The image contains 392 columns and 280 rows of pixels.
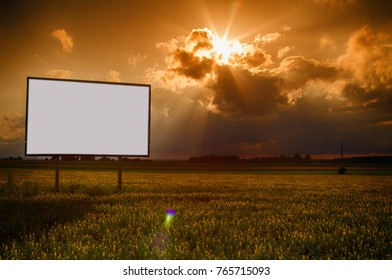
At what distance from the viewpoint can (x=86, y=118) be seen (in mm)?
18422

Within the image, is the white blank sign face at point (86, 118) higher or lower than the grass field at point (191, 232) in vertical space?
higher

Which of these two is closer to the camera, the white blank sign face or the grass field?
the grass field

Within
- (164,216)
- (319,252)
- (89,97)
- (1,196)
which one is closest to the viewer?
(319,252)

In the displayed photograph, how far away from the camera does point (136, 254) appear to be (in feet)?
25.2

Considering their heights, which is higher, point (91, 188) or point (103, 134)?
point (103, 134)

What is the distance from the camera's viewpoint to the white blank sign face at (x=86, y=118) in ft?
58.9

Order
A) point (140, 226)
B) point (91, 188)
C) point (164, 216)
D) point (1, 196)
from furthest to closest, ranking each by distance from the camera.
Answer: point (91, 188)
point (1, 196)
point (164, 216)
point (140, 226)

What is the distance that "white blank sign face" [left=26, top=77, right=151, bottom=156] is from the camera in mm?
17938

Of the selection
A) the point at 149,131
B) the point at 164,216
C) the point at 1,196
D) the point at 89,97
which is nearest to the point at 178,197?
the point at 149,131

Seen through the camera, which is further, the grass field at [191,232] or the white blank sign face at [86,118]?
the white blank sign face at [86,118]
